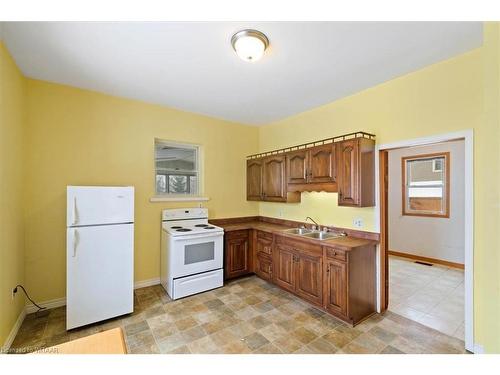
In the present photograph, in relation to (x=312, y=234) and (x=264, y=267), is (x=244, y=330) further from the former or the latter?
(x=312, y=234)

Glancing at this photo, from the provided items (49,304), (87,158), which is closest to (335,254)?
(87,158)

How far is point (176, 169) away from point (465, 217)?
146 inches

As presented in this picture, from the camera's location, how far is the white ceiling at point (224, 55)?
1.80m

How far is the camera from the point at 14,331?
2207 millimetres

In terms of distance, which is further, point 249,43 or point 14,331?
point 14,331

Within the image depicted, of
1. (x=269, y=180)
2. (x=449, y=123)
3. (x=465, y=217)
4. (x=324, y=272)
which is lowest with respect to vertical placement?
(x=324, y=272)

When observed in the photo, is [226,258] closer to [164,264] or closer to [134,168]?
[164,264]

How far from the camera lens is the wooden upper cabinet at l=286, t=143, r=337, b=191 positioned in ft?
9.59

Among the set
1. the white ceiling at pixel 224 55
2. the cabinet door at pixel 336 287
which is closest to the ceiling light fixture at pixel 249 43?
the white ceiling at pixel 224 55

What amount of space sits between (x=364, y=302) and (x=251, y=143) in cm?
324

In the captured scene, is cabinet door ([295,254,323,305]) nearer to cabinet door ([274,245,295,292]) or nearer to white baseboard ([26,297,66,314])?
cabinet door ([274,245,295,292])

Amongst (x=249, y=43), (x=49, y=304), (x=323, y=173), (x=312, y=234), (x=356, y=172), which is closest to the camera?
(x=249, y=43)
